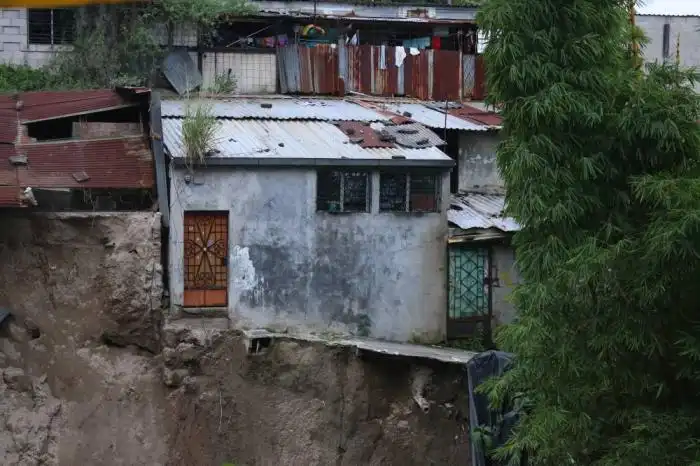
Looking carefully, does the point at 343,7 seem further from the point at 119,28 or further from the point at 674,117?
the point at 674,117

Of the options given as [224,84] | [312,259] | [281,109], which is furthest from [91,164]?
[224,84]

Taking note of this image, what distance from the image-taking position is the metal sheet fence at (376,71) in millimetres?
16750

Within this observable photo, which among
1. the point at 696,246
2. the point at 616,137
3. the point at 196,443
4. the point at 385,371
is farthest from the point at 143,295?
the point at 696,246

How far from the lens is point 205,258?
12328mm

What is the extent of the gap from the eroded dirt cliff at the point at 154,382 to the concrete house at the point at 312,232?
0.54 metres

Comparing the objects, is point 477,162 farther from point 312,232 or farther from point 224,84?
point 224,84

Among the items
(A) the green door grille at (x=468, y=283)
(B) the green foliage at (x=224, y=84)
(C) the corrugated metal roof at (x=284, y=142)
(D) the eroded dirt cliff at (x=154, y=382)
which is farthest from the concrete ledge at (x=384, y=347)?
(B) the green foliage at (x=224, y=84)

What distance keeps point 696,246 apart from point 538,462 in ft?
8.68

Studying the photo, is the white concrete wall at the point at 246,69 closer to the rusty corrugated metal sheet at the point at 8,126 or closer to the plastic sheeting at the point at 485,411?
the rusty corrugated metal sheet at the point at 8,126

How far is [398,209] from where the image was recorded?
12953mm

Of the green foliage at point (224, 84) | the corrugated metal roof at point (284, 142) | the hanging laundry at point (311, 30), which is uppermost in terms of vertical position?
the hanging laundry at point (311, 30)

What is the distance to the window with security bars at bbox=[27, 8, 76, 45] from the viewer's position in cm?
1656

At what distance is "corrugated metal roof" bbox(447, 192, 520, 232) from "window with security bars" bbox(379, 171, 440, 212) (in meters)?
0.42

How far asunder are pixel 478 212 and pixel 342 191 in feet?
7.25
